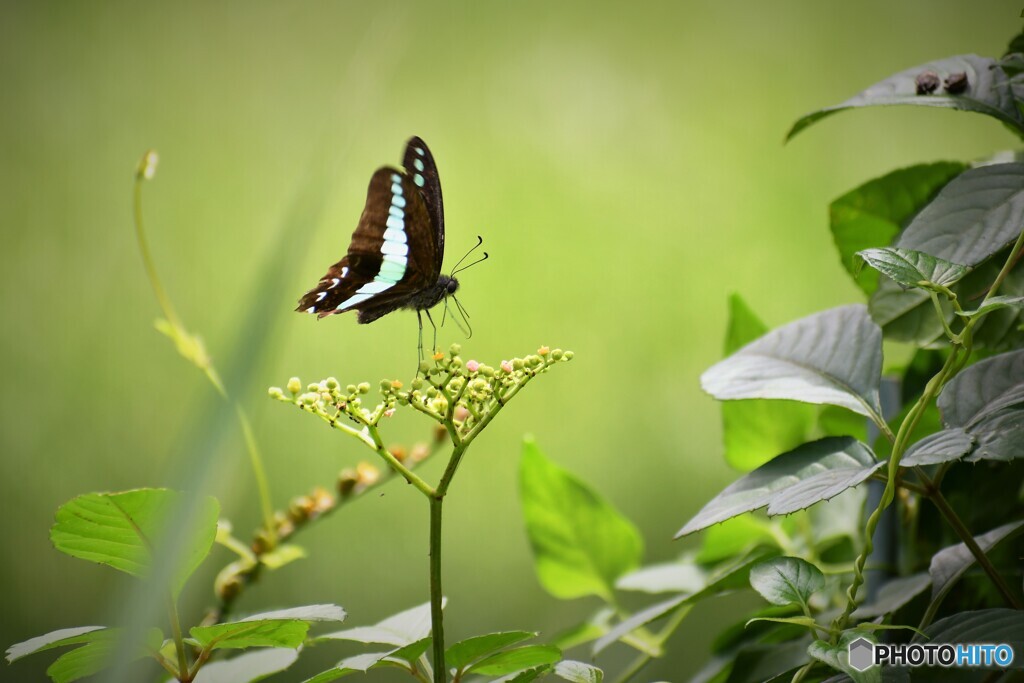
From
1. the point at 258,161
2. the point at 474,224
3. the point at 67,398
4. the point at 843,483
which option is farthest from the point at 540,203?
the point at 843,483

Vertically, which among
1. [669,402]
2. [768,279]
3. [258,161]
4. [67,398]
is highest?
[258,161]

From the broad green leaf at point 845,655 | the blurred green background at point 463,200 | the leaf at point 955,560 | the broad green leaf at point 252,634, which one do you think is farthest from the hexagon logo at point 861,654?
the blurred green background at point 463,200

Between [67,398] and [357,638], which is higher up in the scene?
[67,398]

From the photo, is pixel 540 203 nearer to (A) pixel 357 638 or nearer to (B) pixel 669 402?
(B) pixel 669 402

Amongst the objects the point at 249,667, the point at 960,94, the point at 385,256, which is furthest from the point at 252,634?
the point at 960,94

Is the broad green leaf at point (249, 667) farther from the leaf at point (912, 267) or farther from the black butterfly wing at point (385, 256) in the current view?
the leaf at point (912, 267)

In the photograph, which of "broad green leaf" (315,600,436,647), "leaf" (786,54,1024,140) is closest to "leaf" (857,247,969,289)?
"leaf" (786,54,1024,140)

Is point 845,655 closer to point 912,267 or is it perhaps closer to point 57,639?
point 912,267
